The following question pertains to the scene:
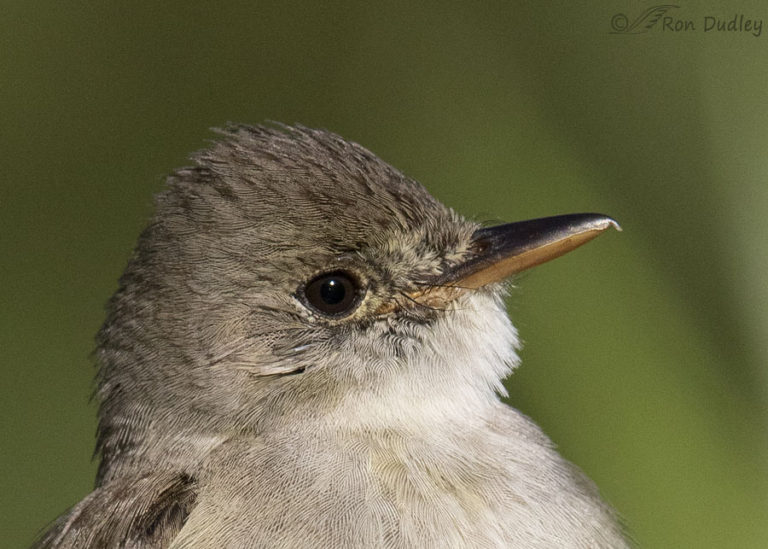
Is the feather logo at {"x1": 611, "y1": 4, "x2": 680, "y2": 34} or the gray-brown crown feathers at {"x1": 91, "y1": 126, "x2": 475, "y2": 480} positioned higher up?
the feather logo at {"x1": 611, "y1": 4, "x2": 680, "y2": 34}

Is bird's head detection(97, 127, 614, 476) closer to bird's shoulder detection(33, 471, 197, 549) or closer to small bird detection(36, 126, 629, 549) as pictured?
small bird detection(36, 126, 629, 549)

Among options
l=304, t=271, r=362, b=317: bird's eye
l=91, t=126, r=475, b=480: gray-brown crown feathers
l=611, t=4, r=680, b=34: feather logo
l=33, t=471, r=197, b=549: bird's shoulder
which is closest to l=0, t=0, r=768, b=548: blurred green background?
l=611, t=4, r=680, b=34: feather logo

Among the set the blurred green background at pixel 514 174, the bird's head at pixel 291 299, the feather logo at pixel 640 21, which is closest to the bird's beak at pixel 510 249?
the bird's head at pixel 291 299

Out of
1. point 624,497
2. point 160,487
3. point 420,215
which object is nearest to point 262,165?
point 420,215

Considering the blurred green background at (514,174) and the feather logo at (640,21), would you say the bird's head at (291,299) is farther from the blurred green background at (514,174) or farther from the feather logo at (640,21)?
the feather logo at (640,21)

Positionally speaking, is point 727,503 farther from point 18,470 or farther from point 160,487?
point 18,470

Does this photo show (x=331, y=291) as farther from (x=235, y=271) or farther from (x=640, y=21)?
(x=640, y=21)

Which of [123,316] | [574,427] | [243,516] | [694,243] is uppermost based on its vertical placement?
[123,316]
